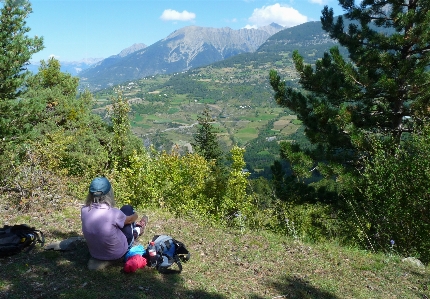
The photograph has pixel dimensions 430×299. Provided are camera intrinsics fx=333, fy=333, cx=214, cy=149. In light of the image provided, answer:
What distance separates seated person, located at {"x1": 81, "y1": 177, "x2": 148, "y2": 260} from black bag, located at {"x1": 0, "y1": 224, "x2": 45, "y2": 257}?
146 cm

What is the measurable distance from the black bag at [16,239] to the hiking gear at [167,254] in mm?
2203

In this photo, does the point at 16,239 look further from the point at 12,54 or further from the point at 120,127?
the point at 120,127

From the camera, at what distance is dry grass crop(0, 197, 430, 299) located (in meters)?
4.73

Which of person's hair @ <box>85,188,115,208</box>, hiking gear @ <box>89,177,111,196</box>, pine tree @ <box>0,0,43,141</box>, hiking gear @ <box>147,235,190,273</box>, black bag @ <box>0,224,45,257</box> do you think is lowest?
hiking gear @ <box>147,235,190,273</box>

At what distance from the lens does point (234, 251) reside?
658 cm

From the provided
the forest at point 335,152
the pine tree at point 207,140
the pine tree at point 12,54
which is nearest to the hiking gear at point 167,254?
the forest at point 335,152

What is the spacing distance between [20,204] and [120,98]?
1096 cm

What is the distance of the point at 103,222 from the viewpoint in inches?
192

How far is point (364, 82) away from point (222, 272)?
337 inches

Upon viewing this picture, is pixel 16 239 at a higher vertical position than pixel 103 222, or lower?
lower

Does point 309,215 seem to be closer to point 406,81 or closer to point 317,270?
point 406,81

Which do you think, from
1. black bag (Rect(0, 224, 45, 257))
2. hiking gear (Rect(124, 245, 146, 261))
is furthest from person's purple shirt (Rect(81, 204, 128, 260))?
black bag (Rect(0, 224, 45, 257))

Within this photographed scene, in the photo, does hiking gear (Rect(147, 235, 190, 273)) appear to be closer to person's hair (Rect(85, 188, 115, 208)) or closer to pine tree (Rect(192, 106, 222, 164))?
person's hair (Rect(85, 188, 115, 208))

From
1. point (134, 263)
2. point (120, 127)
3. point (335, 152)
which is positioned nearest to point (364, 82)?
point (335, 152)
